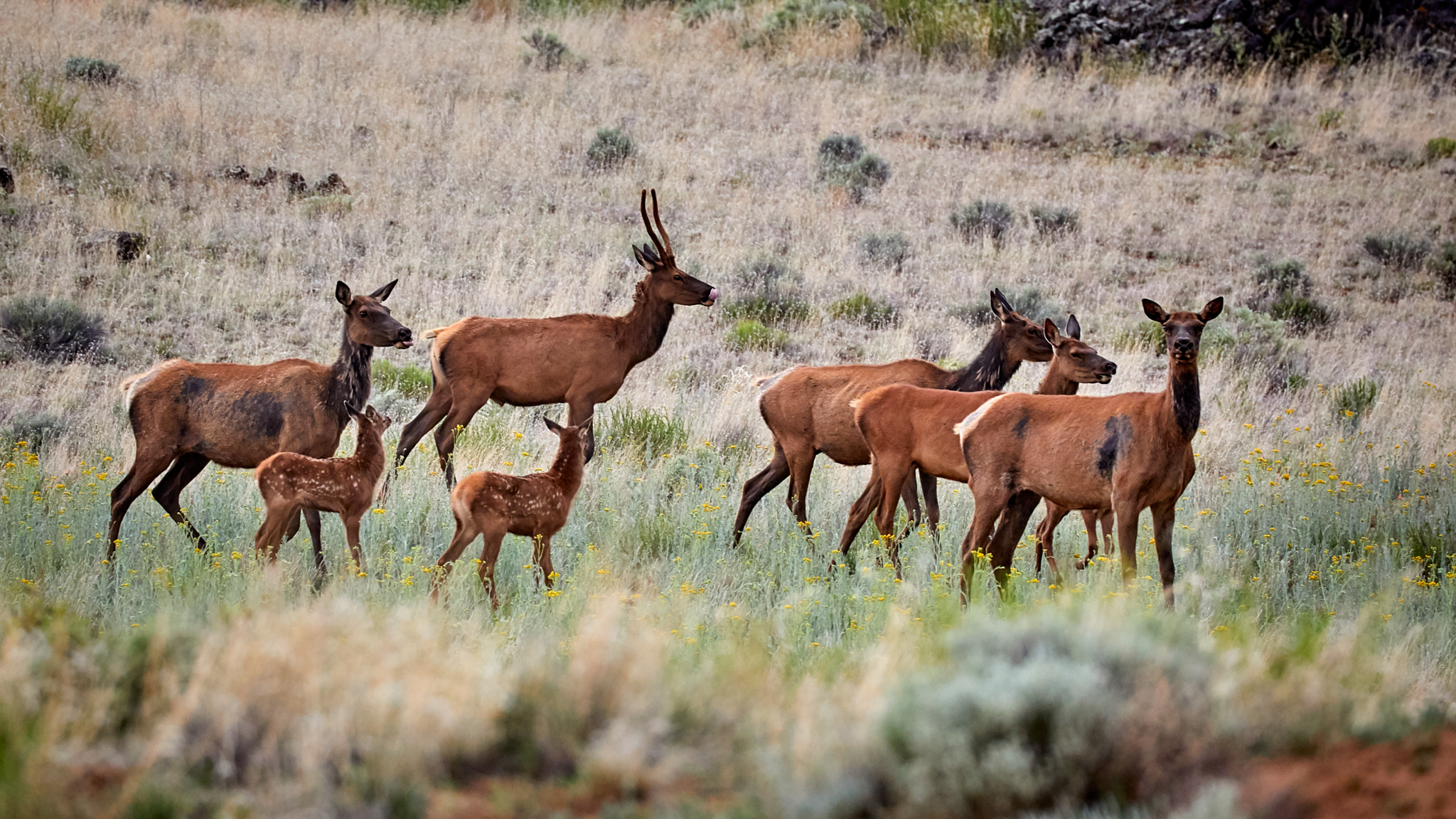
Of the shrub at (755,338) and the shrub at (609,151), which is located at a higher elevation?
the shrub at (609,151)

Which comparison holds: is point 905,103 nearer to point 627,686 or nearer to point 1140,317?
point 1140,317

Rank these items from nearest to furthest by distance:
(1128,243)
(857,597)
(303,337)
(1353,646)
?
(1353,646) < (857,597) < (303,337) < (1128,243)

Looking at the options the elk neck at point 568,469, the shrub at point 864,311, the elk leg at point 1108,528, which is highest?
the elk neck at point 568,469

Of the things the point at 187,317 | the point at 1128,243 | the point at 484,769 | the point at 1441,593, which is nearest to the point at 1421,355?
the point at 1128,243

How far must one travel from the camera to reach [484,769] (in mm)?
4188

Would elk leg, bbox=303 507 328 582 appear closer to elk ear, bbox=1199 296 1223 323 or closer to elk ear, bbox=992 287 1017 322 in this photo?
elk ear, bbox=992 287 1017 322

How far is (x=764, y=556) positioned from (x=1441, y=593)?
13.4ft

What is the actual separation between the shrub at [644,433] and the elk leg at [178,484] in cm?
372

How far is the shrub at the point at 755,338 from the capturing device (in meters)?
15.8

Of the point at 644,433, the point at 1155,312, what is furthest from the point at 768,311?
the point at 1155,312

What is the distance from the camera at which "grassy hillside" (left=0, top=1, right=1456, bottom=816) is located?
4.08 meters

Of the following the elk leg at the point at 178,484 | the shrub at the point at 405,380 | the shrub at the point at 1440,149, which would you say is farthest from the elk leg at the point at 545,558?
the shrub at the point at 1440,149

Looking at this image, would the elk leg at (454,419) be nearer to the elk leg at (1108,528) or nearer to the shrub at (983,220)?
the elk leg at (1108,528)

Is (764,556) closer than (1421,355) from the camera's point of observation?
Yes
